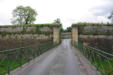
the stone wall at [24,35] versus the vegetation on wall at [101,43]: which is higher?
the stone wall at [24,35]

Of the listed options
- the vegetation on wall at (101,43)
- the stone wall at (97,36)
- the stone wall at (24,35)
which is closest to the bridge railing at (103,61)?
the vegetation on wall at (101,43)

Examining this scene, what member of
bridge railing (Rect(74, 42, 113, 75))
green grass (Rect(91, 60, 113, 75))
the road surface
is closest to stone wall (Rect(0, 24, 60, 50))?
the road surface

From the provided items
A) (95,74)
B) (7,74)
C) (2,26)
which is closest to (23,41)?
(2,26)

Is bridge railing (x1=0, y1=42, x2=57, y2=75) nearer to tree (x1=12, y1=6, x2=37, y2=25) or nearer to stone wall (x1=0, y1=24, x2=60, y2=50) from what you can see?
stone wall (x1=0, y1=24, x2=60, y2=50)

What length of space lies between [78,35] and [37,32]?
20.6ft

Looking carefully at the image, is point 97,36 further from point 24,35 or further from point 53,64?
point 53,64

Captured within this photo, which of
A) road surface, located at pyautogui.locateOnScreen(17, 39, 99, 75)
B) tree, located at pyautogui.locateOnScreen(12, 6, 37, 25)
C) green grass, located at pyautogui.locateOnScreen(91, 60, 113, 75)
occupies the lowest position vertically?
road surface, located at pyautogui.locateOnScreen(17, 39, 99, 75)

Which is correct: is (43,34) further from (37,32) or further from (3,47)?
(3,47)

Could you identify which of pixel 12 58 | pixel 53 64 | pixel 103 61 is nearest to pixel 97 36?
pixel 53 64

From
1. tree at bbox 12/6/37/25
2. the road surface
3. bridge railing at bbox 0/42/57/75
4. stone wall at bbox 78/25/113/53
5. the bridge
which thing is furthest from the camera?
tree at bbox 12/6/37/25

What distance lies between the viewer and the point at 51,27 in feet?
57.1

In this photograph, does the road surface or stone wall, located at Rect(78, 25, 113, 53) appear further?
stone wall, located at Rect(78, 25, 113, 53)

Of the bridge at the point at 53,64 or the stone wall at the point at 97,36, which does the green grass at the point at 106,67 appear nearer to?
the bridge at the point at 53,64

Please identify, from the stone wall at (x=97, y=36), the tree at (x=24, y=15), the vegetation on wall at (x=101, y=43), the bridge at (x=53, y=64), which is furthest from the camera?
the tree at (x=24, y=15)
